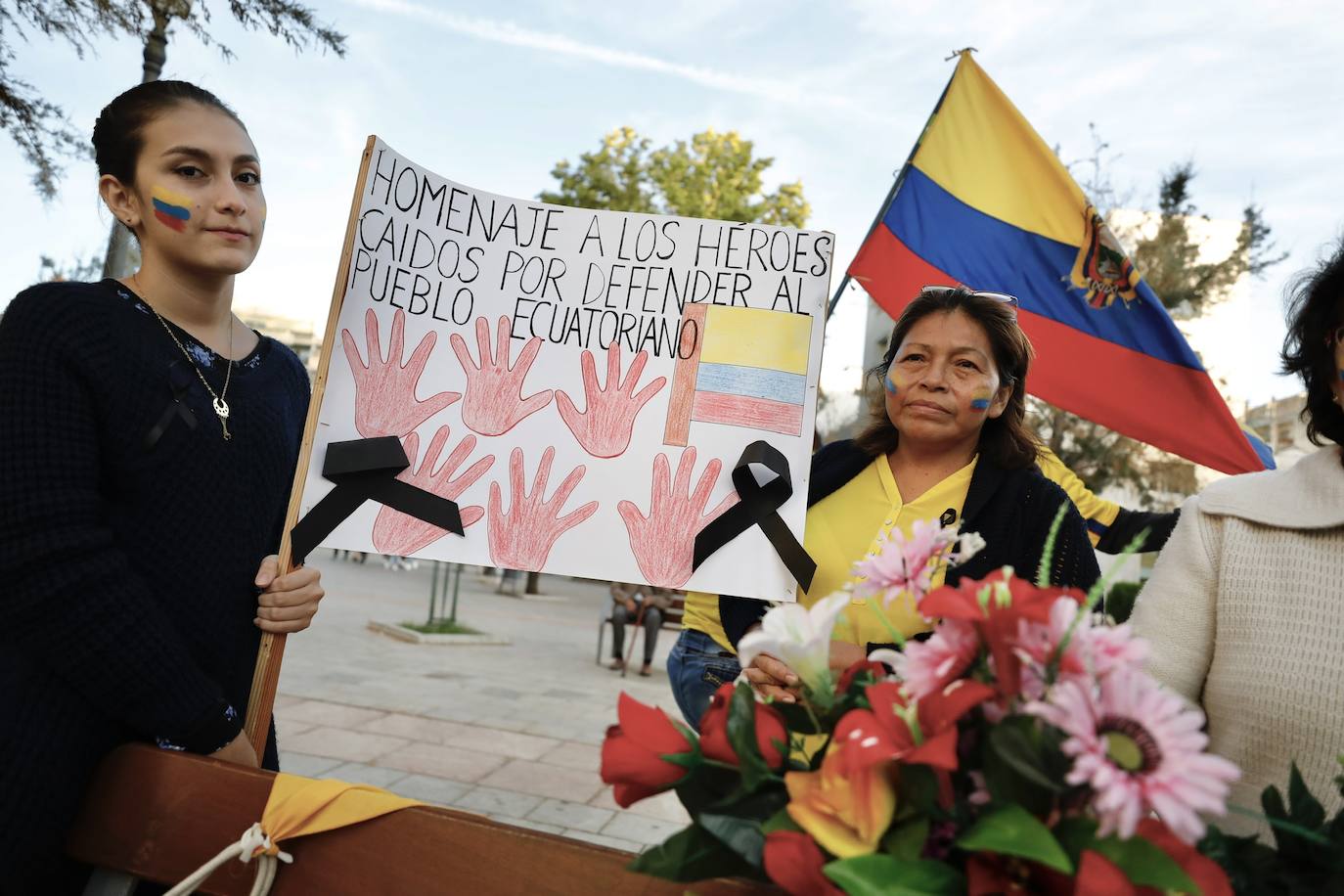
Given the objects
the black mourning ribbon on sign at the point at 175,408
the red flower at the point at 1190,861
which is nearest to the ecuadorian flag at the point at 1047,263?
the black mourning ribbon on sign at the point at 175,408

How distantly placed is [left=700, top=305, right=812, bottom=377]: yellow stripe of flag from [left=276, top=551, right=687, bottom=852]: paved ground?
1714mm

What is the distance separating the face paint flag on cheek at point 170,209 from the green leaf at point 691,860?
55.9 inches

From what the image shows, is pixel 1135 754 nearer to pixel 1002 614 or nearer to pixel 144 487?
pixel 1002 614

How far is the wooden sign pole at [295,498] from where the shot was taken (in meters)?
1.71

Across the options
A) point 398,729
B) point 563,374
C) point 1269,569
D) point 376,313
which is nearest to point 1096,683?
point 1269,569

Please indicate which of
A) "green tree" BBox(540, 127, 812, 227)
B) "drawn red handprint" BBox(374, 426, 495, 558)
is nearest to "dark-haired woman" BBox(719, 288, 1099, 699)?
"drawn red handprint" BBox(374, 426, 495, 558)

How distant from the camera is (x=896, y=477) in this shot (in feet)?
7.11

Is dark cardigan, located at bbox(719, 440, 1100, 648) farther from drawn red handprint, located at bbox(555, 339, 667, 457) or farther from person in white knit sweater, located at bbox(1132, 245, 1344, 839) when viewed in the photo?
drawn red handprint, located at bbox(555, 339, 667, 457)

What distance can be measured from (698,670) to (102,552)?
1367 millimetres

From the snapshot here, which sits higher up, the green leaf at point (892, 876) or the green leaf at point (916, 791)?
the green leaf at point (916, 791)

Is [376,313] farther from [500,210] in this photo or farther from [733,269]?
[733,269]

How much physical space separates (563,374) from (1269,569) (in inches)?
55.0

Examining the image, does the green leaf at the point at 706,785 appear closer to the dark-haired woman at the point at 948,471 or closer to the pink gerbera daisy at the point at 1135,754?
the pink gerbera daisy at the point at 1135,754

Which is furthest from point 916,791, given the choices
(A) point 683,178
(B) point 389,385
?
(A) point 683,178
